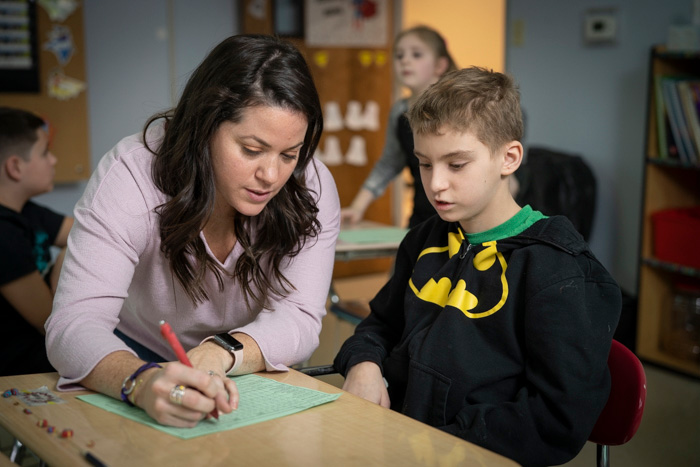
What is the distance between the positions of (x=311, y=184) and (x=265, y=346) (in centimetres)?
39

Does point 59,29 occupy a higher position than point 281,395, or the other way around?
point 59,29

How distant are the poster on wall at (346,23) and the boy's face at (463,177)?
3767 millimetres

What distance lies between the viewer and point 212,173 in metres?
1.42

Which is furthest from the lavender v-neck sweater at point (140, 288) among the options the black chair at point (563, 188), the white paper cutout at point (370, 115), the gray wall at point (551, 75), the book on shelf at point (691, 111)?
the white paper cutout at point (370, 115)

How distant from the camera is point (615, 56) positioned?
3.78m

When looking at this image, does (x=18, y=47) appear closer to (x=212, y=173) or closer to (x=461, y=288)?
(x=212, y=173)

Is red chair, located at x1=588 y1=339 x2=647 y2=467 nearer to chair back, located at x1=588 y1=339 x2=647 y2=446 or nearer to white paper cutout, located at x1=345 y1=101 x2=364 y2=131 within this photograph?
chair back, located at x1=588 y1=339 x2=647 y2=446

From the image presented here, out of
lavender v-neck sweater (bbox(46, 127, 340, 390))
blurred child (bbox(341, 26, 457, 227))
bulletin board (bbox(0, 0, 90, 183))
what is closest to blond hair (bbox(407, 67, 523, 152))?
lavender v-neck sweater (bbox(46, 127, 340, 390))

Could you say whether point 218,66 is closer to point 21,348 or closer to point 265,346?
point 265,346

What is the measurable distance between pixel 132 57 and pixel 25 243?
2586 mm

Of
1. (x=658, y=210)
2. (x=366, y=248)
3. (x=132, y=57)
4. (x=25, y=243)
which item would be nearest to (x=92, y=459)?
(x=25, y=243)

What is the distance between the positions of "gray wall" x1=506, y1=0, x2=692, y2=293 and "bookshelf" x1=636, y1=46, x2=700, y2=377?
247 millimetres

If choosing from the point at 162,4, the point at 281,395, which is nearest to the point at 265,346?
the point at 281,395

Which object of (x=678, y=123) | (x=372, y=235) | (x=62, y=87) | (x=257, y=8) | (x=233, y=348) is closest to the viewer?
(x=233, y=348)
